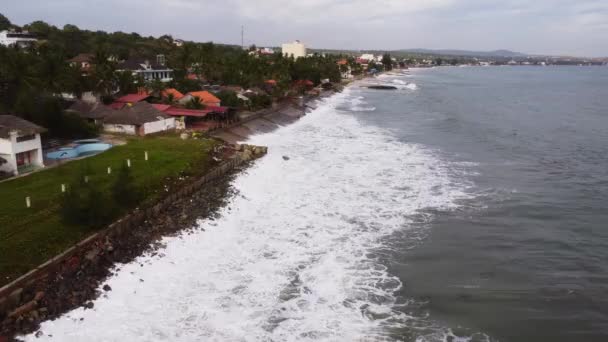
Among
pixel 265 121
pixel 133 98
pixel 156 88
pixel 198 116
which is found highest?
pixel 156 88

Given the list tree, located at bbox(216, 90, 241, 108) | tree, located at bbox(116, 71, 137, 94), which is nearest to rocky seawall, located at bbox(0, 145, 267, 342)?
tree, located at bbox(216, 90, 241, 108)

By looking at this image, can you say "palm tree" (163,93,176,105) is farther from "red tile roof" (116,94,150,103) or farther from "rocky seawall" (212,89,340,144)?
"rocky seawall" (212,89,340,144)

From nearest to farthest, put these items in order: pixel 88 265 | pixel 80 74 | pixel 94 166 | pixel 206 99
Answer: pixel 88 265 → pixel 94 166 → pixel 80 74 → pixel 206 99

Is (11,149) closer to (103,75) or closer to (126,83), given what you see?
(103,75)

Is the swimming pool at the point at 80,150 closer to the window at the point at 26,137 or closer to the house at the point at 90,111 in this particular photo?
the window at the point at 26,137

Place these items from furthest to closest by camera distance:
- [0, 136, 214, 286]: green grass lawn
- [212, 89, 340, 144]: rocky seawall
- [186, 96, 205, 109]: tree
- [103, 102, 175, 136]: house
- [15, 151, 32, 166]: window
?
[186, 96, 205, 109]: tree, [212, 89, 340, 144]: rocky seawall, [103, 102, 175, 136]: house, [15, 151, 32, 166]: window, [0, 136, 214, 286]: green grass lawn

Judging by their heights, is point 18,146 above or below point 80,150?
above

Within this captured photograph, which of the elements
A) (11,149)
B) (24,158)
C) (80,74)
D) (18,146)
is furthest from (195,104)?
(11,149)

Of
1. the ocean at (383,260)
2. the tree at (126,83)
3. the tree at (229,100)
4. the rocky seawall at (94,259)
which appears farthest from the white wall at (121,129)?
the tree at (229,100)
